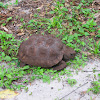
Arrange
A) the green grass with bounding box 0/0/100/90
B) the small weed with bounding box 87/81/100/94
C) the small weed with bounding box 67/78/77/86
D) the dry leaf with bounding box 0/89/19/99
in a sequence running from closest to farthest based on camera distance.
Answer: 1. the small weed with bounding box 87/81/100/94
2. the dry leaf with bounding box 0/89/19/99
3. the small weed with bounding box 67/78/77/86
4. the green grass with bounding box 0/0/100/90

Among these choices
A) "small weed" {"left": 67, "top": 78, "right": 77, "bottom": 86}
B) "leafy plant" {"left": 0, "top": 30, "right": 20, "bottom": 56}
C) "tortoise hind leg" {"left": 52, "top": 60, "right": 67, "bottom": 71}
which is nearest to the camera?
"small weed" {"left": 67, "top": 78, "right": 77, "bottom": 86}

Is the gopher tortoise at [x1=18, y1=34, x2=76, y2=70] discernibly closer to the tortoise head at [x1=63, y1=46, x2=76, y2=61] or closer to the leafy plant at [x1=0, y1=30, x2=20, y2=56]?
the tortoise head at [x1=63, y1=46, x2=76, y2=61]

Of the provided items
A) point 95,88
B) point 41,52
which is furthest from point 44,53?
point 95,88

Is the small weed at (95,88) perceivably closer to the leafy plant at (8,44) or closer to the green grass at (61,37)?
the green grass at (61,37)

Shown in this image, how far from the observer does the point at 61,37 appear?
4.41 meters

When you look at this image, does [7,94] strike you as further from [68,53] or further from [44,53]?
[68,53]

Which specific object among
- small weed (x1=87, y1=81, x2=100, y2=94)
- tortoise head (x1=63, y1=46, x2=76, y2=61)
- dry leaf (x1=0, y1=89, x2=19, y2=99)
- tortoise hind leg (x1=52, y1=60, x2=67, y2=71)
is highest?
tortoise head (x1=63, y1=46, x2=76, y2=61)

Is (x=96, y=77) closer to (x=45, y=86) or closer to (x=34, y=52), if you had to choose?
(x=45, y=86)

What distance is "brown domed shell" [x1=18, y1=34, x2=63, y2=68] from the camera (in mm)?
3521

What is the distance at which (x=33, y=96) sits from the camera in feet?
10.3

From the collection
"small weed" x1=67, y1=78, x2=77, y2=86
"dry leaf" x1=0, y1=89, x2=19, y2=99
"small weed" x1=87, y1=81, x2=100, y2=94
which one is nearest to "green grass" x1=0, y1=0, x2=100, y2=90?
"small weed" x1=67, y1=78, x2=77, y2=86

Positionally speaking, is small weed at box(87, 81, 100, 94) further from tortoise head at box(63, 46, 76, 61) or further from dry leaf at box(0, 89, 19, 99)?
dry leaf at box(0, 89, 19, 99)

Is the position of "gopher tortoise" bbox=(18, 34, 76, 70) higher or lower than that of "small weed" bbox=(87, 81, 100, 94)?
higher

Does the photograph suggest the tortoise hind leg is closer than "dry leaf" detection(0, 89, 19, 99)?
No
